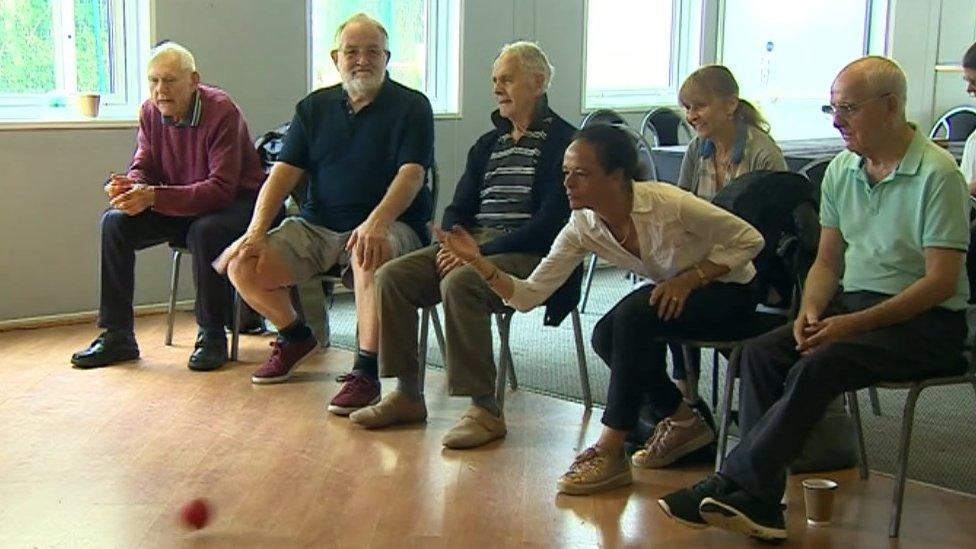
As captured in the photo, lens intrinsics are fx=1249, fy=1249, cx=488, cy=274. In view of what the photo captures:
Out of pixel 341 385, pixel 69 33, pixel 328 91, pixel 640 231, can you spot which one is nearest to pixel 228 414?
pixel 341 385

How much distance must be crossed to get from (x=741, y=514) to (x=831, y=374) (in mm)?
365

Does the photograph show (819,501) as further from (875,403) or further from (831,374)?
(875,403)

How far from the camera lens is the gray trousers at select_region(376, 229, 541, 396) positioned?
3.54m

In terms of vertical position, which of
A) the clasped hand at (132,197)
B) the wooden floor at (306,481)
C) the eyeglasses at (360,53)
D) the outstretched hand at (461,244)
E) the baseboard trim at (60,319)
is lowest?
the baseboard trim at (60,319)

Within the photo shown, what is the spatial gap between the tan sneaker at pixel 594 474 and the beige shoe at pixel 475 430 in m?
0.40

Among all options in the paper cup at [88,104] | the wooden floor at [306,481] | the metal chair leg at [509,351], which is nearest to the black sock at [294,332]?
the wooden floor at [306,481]

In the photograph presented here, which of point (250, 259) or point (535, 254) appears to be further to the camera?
point (250, 259)

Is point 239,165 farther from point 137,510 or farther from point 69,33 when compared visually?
point 137,510

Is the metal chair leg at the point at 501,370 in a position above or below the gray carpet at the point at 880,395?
above

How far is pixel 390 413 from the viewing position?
12.3ft

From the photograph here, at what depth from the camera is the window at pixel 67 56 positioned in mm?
5066

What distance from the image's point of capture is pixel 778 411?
275 cm

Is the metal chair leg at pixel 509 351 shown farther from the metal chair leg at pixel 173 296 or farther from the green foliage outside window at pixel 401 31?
the green foliage outside window at pixel 401 31

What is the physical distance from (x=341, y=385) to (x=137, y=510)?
126 cm
